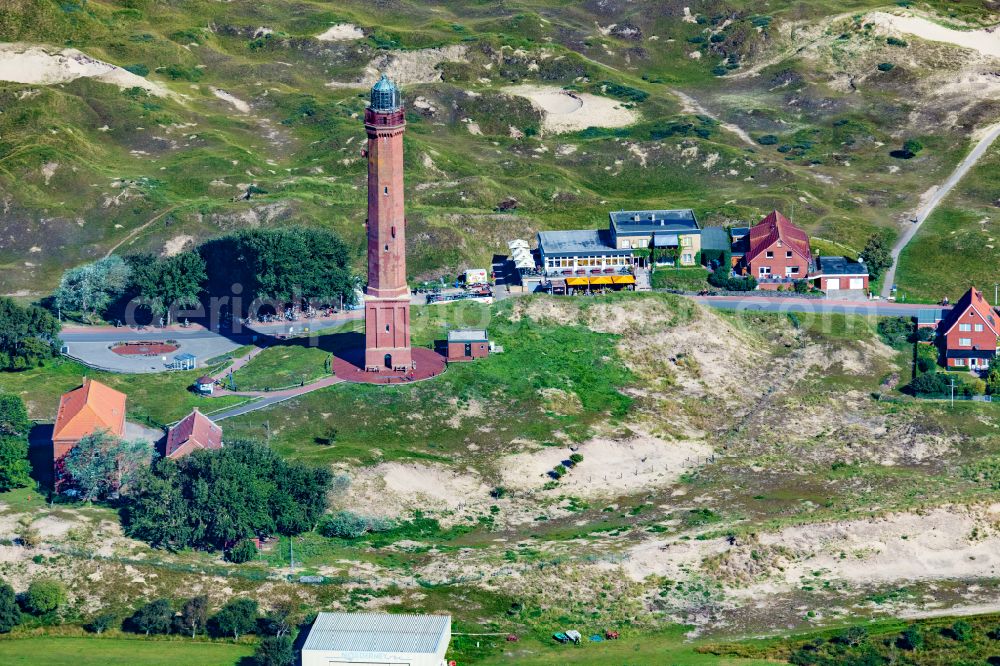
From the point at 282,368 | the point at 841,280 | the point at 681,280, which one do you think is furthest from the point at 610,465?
the point at 841,280

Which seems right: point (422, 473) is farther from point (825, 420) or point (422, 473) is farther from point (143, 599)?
point (825, 420)

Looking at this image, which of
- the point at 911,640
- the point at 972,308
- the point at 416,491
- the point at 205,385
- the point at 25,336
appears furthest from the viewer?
the point at 972,308

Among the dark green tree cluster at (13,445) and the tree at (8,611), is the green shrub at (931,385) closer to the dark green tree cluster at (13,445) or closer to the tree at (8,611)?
the dark green tree cluster at (13,445)

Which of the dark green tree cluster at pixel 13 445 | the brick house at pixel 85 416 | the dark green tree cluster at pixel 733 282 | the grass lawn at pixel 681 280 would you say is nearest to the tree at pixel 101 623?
the brick house at pixel 85 416

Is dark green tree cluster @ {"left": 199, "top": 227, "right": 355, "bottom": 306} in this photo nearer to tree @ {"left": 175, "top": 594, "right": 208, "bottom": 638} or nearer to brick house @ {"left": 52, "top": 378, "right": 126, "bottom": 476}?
brick house @ {"left": 52, "top": 378, "right": 126, "bottom": 476}

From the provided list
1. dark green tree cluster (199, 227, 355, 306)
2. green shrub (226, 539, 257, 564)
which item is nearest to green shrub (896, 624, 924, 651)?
green shrub (226, 539, 257, 564)

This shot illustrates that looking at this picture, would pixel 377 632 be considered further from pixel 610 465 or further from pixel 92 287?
pixel 92 287
